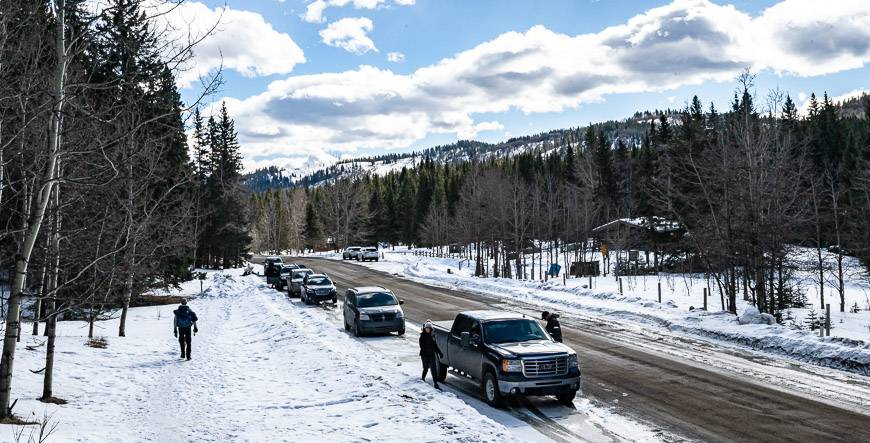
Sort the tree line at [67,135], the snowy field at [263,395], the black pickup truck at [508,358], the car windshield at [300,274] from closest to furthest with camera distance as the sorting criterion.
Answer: the tree line at [67,135] < the snowy field at [263,395] < the black pickup truck at [508,358] < the car windshield at [300,274]

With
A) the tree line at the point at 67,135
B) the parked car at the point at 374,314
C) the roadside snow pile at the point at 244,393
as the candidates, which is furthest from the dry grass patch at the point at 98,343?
the parked car at the point at 374,314

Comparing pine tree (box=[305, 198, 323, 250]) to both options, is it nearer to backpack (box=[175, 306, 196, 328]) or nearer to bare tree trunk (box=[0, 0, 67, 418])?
backpack (box=[175, 306, 196, 328])

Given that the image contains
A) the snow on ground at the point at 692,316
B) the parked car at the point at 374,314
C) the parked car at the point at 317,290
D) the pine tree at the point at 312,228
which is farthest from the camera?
the pine tree at the point at 312,228

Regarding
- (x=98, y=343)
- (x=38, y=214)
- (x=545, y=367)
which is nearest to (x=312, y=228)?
(x=98, y=343)

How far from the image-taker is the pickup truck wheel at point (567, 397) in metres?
11.4

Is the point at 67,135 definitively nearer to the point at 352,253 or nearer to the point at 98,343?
the point at 98,343

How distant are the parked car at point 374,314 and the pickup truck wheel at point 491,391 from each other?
9390 mm

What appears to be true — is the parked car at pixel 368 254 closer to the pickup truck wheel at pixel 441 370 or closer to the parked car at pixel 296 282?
the parked car at pixel 296 282

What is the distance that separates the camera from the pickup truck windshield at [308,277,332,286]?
3303 cm

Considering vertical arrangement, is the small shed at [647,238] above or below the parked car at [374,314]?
above

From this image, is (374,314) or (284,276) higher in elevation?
(284,276)

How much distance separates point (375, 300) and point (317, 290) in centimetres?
1052

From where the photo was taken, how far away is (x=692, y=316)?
22.2 m

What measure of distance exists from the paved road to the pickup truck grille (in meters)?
1.17
